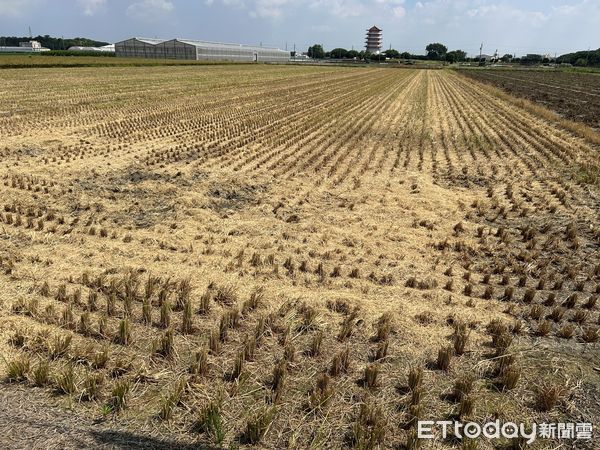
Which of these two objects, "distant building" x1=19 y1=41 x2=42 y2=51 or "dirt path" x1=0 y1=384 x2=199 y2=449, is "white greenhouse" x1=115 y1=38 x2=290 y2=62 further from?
"dirt path" x1=0 y1=384 x2=199 y2=449

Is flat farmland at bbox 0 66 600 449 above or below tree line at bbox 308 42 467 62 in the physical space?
below

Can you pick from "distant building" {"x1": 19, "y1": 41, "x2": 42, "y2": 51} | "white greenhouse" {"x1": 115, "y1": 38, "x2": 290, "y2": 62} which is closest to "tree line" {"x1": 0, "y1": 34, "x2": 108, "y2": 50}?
"distant building" {"x1": 19, "y1": 41, "x2": 42, "y2": 51}

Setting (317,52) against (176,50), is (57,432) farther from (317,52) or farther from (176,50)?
(317,52)

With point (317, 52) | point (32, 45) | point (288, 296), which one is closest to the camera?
point (288, 296)

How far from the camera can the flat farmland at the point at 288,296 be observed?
3729 millimetres

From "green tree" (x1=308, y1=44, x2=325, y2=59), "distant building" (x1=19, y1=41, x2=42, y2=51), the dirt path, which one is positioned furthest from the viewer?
"green tree" (x1=308, y1=44, x2=325, y2=59)

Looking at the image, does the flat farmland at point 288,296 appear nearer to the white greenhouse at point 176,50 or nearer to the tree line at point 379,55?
the white greenhouse at point 176,50

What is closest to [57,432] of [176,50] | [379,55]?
[176,50]

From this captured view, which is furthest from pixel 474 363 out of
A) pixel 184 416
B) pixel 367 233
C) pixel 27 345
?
pixel 27 345

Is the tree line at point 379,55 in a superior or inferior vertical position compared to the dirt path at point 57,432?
superior

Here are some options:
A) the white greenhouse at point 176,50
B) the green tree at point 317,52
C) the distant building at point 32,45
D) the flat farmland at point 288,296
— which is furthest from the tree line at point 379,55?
the flat farmland at point 288,296

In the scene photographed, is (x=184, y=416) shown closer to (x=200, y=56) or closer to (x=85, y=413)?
(x=85, y=413)

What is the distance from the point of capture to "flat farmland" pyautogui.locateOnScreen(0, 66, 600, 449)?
12.2ft

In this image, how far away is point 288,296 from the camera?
5609 millimetres
